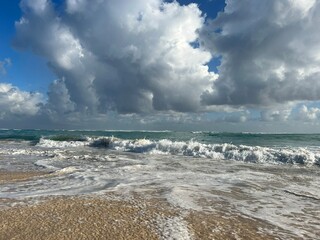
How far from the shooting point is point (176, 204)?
32.6 feet

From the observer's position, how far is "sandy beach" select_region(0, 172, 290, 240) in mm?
6973

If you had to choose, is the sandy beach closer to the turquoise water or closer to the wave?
the wave

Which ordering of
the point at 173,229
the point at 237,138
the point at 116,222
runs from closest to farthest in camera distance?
the point at 173,229 < the point at 116,222 < the point at 237,138

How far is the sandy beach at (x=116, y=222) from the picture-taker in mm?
6973

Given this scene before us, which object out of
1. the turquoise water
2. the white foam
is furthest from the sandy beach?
the turquoise water

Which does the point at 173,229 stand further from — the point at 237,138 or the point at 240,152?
the point at 237,138

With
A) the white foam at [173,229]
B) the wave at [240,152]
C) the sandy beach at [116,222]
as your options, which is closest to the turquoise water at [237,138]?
the wave at [240,152]

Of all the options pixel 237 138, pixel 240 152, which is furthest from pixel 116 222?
pixel 237 138

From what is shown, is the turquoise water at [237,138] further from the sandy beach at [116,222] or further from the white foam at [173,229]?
the white foam at [173,229]

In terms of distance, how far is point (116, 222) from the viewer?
25.4 feet

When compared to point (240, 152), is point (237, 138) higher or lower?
higher

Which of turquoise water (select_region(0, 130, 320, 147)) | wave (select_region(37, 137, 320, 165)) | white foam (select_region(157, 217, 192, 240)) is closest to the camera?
white foam (select_region(157, 217, 192, 240))

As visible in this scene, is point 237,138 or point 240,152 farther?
A: point 237,138

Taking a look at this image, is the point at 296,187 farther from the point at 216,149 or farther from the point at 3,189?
the point at 216,149
